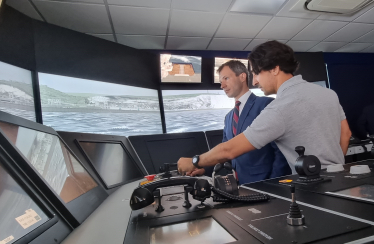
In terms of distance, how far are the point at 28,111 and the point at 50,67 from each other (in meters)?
0.59

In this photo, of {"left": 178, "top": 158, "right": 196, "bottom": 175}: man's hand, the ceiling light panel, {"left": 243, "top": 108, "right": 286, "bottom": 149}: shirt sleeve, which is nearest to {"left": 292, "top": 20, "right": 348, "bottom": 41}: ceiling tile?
the ceiling light panel

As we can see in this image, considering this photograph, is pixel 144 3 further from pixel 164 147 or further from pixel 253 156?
pixel 253 156

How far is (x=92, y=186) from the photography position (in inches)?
39.4

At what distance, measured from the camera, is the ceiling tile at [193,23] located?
3.09m

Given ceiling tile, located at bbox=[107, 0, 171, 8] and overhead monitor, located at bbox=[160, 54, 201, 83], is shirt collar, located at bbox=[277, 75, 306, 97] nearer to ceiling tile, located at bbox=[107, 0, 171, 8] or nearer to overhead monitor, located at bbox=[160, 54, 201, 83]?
ceiling tile, located at bbox=[107, 0, 171, 8]

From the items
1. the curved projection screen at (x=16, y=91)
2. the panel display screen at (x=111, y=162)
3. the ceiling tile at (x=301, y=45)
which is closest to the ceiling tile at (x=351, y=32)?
the ceiling tile at (x=301, y=45)

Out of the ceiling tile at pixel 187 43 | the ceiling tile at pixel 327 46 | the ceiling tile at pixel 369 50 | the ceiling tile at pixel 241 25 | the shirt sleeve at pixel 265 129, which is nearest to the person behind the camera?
the shirt sleeve at pixel 265 129

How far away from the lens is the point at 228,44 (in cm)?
421

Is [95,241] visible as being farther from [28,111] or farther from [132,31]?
[132,31]

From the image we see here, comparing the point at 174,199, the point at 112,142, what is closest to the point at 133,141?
the point at 112,142

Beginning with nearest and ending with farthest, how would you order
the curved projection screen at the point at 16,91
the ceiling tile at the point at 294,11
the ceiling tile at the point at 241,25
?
the curved projection screen at the point at 16,91
the ceiling tile at the point at 294,11
the ceiling tile at the point at 241,25

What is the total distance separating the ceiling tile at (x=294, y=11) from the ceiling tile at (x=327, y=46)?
56.9 inches

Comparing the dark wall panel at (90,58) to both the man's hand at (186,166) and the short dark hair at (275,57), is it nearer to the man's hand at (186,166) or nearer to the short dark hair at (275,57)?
the man's hand at (186,166)

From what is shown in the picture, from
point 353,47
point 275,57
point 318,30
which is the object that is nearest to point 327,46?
point 353,47
